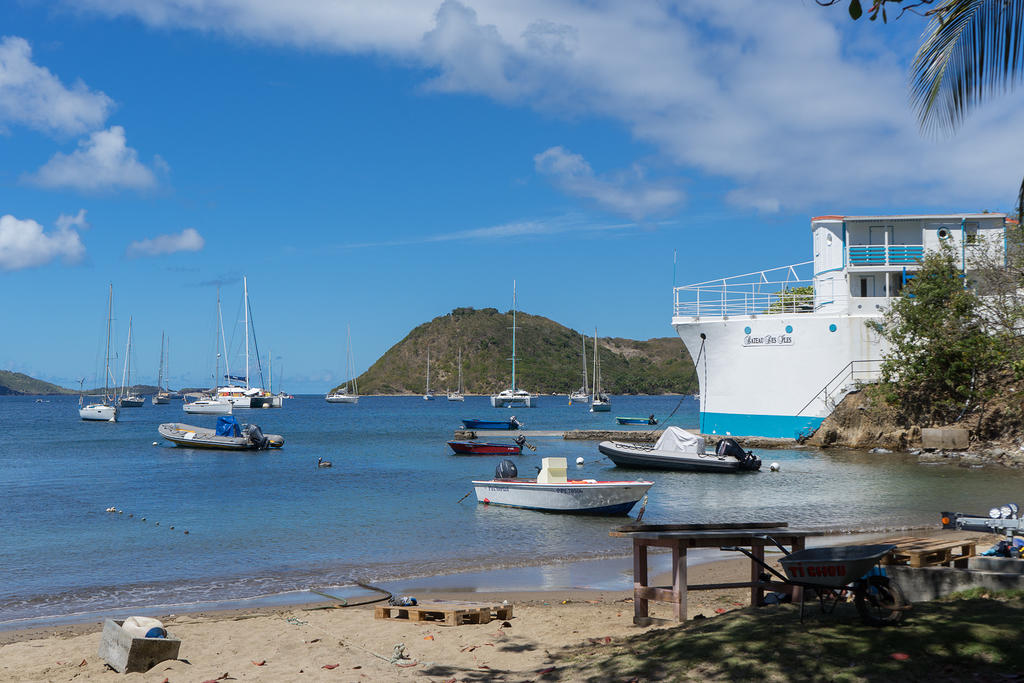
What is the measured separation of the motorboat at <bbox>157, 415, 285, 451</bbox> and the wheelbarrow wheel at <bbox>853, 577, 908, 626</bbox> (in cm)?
4630

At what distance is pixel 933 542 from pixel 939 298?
30.4 m

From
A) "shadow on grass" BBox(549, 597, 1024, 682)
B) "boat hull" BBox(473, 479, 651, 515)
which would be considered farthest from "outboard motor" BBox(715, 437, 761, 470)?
"shadow on grass" BBox(549, 597, 1024, 682)

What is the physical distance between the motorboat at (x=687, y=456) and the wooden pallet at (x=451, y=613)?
22.4m

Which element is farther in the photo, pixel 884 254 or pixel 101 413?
pixel 101 413

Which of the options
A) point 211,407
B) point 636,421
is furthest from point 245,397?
point 636,421

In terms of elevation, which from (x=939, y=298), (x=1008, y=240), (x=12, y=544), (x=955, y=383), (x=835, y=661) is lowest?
(x=12, y=544)

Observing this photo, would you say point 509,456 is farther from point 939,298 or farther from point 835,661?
point 835,661

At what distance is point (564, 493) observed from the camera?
72.9ft

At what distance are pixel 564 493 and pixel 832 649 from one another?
15.8m

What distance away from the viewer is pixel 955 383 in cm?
3766

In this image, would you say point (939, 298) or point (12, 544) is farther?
point (939, 298)

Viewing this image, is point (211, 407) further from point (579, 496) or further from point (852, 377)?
point (579, 496)

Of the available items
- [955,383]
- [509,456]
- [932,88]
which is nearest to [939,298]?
[955,383]

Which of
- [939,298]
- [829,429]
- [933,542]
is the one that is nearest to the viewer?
[933,542]
